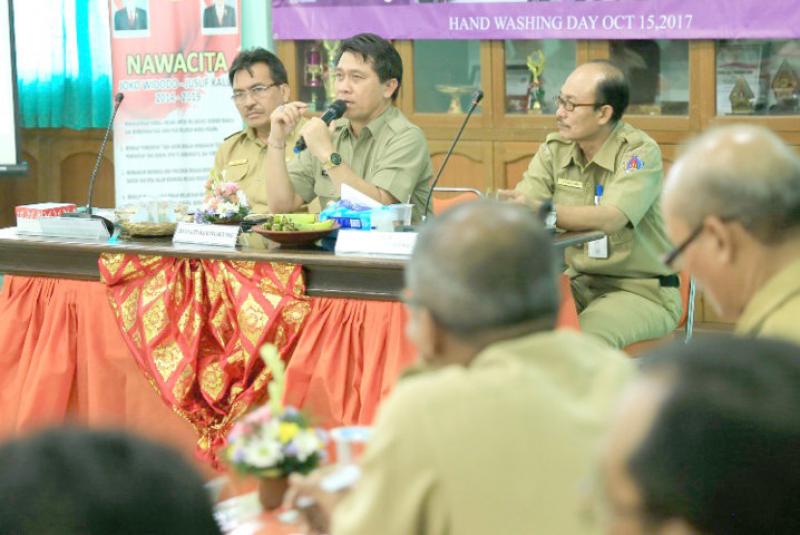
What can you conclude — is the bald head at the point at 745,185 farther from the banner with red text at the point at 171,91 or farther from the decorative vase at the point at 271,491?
the banner with red text at the point at 171,91

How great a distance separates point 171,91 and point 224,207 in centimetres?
191

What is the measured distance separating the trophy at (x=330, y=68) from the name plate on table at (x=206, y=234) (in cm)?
211

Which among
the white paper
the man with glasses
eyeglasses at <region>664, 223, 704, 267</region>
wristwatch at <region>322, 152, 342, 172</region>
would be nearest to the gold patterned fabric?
A: the white paper

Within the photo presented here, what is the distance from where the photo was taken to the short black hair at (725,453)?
776 millimetres

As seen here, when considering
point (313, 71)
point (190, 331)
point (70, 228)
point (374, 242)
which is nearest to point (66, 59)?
point (313, 71)

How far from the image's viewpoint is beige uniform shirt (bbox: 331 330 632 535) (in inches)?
49.6

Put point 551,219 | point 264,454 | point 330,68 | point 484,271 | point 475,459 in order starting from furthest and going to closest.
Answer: point 330,68
point 551,219
point 264,454
point 484,271
point 475,459

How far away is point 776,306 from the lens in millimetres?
1694

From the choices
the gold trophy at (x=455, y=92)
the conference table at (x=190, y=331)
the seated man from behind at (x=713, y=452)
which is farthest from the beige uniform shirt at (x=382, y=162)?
the seated man from behind at (x=713, y=452)

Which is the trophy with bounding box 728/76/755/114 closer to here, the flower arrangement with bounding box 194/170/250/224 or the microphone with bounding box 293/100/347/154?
the microphone with bounding box 293/100/347/154

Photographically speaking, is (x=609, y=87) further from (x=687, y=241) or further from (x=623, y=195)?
(x=687, y=241)

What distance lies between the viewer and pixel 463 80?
18.0 feet

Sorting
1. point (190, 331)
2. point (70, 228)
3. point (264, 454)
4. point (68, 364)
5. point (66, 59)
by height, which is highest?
point (66, 59)

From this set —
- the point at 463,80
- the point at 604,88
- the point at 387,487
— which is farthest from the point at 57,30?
the point at 387,487
